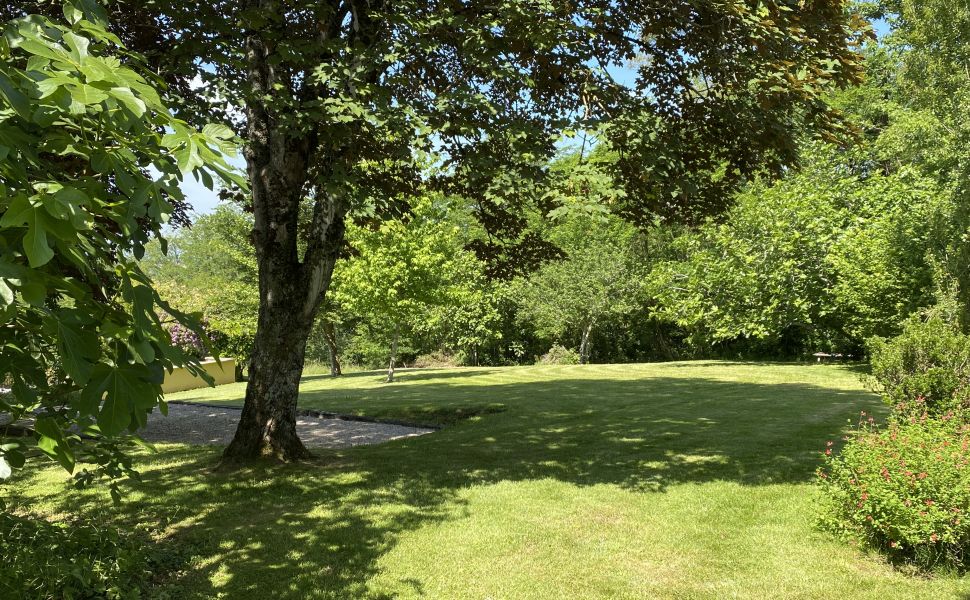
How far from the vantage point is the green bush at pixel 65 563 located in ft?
11.1

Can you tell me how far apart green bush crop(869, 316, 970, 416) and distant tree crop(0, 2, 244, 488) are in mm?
9155

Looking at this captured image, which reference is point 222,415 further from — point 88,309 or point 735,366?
point 735,366

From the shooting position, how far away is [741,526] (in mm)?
5805

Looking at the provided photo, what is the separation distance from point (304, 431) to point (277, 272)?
517 centimetres

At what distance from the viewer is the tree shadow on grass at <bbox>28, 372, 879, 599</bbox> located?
5.18 metres

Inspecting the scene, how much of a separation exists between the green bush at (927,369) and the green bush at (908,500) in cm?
341

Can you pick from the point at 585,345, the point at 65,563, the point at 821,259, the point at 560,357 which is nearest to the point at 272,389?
the point at 65,563

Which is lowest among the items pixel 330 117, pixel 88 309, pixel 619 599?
pixel 619 599

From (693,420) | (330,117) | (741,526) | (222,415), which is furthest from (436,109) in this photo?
(222,415)

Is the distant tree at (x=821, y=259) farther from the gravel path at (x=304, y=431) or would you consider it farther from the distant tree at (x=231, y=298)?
the distant tree at (x=231, y=298)

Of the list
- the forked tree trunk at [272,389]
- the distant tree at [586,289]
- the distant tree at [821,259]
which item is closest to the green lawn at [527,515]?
the forked tree trunk at [272,389]

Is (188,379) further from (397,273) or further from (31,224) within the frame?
(31,224)

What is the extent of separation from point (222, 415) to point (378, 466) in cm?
856

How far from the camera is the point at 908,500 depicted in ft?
15.5
